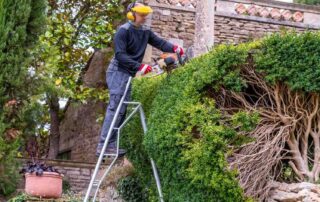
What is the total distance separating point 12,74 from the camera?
25.9 feet

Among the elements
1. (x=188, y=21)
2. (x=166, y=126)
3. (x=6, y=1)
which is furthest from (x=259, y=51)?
(x=188, y=21)

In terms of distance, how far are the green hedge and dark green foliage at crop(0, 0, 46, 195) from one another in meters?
3.20

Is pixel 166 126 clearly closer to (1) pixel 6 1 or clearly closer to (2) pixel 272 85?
(2) pixel 272 85

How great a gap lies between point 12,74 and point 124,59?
2606 mm

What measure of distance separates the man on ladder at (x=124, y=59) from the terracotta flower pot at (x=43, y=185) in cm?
217

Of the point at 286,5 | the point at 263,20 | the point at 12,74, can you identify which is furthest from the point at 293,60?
the point at 286,5

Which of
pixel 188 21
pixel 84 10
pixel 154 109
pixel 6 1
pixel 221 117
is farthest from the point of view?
pixel 84 10

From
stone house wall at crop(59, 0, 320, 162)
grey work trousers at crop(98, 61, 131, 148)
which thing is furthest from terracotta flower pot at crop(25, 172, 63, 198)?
stone house wall at crop(59, 0, 320, 162)

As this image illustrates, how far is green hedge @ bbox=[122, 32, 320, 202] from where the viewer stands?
15.2ft

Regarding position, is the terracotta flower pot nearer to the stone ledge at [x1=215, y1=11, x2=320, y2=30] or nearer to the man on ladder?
the man on ladder

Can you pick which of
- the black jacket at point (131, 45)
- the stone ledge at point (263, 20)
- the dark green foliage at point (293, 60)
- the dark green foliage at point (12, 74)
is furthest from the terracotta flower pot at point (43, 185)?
the stone ledge at point (263, 20)

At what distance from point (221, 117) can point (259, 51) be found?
0.67 meters

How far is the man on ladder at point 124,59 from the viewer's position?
594 cm

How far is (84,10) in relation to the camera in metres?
14.3
